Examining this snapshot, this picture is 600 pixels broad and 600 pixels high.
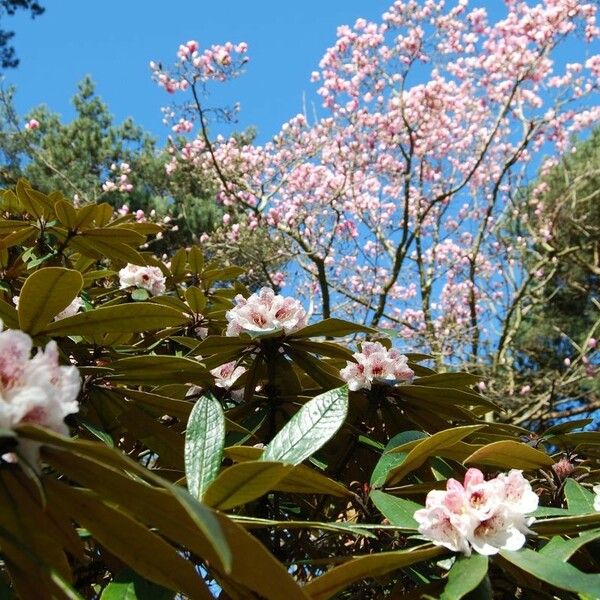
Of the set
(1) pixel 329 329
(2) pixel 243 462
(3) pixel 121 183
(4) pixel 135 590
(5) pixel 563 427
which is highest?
(3) pixel 121 183


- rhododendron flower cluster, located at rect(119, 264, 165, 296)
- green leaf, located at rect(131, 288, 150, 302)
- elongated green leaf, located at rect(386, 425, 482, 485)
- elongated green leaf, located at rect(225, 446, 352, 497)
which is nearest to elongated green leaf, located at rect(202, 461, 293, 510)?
elongated green leaf, located at rect(225, 446, 352, 497)

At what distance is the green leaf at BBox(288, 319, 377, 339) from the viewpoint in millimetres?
1042

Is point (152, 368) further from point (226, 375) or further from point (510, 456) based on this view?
point (510, 456)

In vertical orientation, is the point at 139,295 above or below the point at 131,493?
above

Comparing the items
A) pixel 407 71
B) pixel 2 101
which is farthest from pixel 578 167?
pixel 2 101

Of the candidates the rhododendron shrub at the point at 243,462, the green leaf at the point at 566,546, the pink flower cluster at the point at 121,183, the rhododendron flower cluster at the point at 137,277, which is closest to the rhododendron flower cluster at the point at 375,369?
the rhododendron shrub at the point at 243,462

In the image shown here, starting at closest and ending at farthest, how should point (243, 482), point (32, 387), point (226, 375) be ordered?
1. point (32, 387)
2. point (243, 482)
3. point (226, 375)

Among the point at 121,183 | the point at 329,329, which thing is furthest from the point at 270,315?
the point at 121,183

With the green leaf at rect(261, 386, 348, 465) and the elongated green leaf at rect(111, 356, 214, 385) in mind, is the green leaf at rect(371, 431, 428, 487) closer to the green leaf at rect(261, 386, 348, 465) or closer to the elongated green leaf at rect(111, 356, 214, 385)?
the green leaf at rect(261, 386, 348, 465)

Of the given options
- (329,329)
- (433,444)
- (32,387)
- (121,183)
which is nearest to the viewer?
(32,387)

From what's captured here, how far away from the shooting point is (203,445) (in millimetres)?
725

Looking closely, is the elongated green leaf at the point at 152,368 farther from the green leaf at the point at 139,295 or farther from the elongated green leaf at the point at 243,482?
the green leaf at the point at 139,295

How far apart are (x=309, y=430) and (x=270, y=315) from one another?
0.35 m

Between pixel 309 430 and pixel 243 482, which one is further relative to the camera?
pixel 309 430
